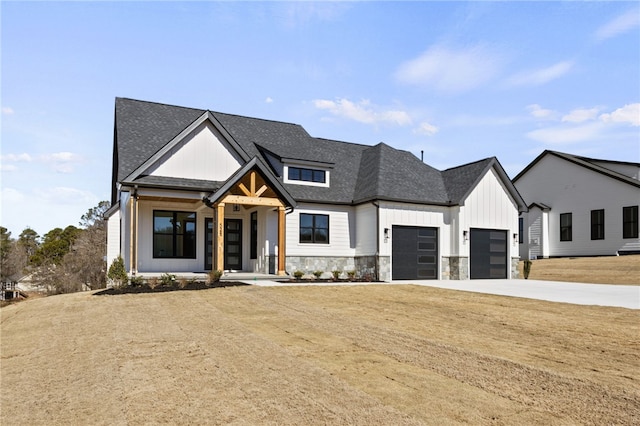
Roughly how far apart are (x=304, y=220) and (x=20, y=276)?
5520 centimetres

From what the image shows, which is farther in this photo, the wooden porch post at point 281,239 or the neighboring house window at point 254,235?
the neighboring house window at point 254,235

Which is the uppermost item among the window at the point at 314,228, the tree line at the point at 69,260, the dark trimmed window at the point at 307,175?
the dark trimmed window at the point at 307,175

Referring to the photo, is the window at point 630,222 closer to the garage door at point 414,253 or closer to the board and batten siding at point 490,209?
the board and batten siding at point 490,209

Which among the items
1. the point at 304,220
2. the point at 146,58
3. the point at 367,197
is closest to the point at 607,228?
the point at 367,197

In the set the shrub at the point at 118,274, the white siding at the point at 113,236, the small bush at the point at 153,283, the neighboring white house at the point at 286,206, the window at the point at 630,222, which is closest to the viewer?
the small bush at the point at 153,283

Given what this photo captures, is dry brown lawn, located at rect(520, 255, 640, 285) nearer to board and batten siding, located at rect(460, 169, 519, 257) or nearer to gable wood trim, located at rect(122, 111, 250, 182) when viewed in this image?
board and batten siding, located at rect(460, 169, 519, 257)

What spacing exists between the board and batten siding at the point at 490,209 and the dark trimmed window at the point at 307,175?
25.6 ft

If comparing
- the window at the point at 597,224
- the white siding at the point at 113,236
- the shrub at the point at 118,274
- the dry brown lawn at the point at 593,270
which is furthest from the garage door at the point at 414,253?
the window at the point at 597,224

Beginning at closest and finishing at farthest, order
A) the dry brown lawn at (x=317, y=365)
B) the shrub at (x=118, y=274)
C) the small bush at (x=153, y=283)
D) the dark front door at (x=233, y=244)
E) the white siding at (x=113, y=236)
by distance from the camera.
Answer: the dry brown lawn at (x=317, y=365)
the small bush at (x=153, y=283)
the shrub at (x=118, y=274)
the white siding at (x=113, y=236)
the dark front door at (x=233, y=244)

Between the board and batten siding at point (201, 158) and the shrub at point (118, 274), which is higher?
the board and batten siding at point (201, 158)

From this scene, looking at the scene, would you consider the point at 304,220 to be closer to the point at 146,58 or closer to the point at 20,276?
the point at 146,58

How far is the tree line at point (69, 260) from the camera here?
116 ft

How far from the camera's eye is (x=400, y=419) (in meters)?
4.79

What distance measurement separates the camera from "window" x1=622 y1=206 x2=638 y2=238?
95.9ft
